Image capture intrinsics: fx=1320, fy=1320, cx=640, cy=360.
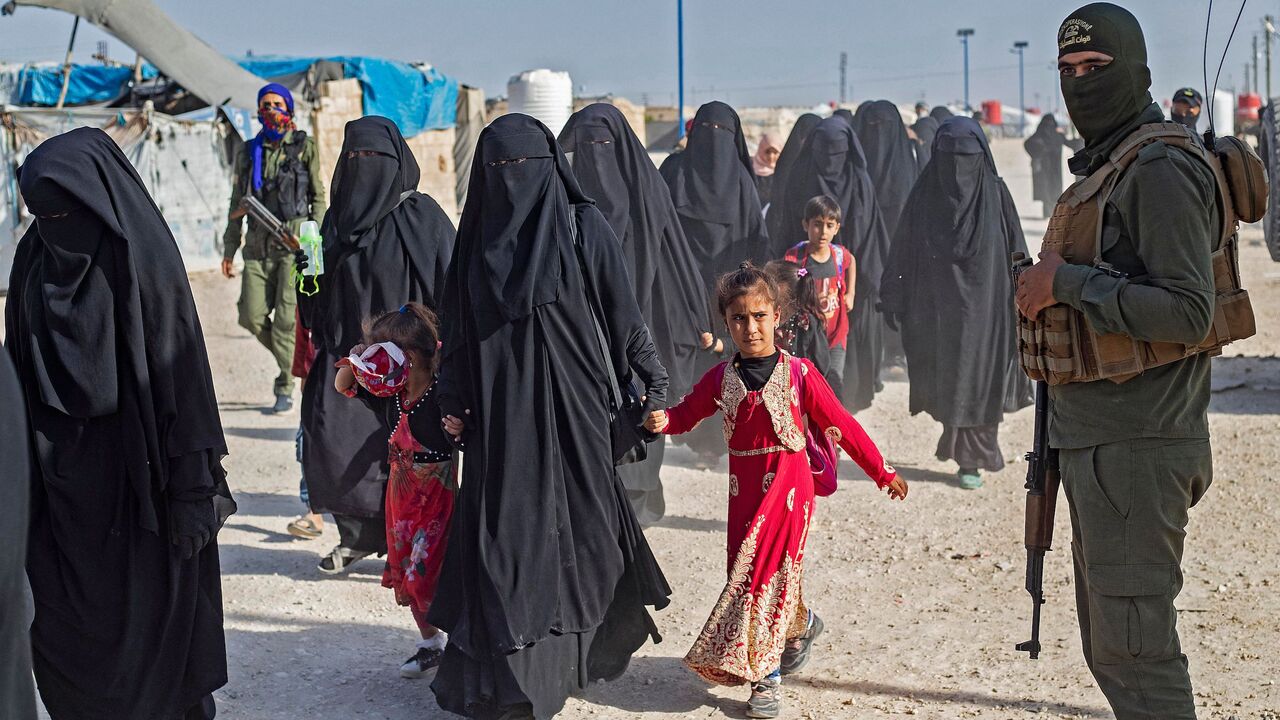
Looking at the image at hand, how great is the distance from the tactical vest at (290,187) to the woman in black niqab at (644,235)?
2215mm

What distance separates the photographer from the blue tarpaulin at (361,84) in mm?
16859

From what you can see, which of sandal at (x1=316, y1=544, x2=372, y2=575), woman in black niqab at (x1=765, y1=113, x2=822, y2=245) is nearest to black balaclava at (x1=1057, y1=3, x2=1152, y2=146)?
sandal at (x1=316, y1=544, x2=372, y2=575)

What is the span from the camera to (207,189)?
608 inches

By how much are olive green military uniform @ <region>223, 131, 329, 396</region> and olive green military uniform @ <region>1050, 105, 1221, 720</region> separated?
5.45m

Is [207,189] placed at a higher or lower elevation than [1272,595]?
higher

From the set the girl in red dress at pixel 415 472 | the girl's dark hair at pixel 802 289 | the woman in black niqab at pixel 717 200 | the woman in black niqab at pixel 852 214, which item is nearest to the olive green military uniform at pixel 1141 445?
the girl in red dress at pixel 415 472

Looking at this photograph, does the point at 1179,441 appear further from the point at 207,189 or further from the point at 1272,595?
the point at 207,189

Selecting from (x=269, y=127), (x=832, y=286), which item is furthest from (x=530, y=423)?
(x=269, y=127)

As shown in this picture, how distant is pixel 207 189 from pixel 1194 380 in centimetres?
1421

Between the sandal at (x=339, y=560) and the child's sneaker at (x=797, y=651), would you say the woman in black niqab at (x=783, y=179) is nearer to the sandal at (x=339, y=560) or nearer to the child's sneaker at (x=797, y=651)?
the sandal at (x=339, y=560)

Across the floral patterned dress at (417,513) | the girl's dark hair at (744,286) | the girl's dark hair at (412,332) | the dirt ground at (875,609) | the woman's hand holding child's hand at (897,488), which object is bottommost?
the dirt ground at (875,609)

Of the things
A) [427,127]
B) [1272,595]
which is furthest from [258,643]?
[427,127]

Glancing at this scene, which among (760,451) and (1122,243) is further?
(760,451)

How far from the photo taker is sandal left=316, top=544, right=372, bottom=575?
532cm
